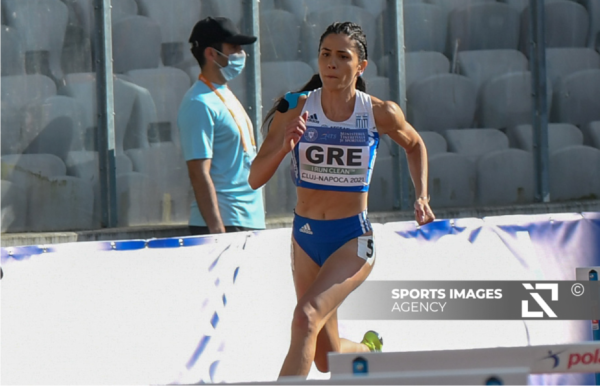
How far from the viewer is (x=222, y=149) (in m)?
7.33

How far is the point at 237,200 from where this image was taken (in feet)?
24.2

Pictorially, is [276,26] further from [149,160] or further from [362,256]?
[362,256]

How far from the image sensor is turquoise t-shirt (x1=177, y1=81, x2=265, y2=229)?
7.28 m

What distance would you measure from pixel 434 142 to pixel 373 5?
141 centimetres

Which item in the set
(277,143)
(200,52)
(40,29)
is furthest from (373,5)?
(277,143)

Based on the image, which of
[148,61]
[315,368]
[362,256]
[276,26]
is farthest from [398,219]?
[362,256]

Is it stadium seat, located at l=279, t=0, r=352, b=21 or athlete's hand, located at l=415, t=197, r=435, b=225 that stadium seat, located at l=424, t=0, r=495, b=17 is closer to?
stadium seat, located at l=279, t=0, r=352, b=21

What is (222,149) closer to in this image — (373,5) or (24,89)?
(24,89)

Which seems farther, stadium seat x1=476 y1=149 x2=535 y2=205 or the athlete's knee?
stadium seat x1=476 y1=149 x2=535 y2=205

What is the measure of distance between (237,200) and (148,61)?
223cm

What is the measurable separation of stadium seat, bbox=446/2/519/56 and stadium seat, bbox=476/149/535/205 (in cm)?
107

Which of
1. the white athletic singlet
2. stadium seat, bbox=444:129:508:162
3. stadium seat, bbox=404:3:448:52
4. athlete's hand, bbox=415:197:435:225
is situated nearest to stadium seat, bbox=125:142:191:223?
stadium seat, bbox=404:3:448:52

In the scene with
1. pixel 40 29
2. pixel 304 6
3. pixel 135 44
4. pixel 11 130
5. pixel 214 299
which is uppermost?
pixel 304 6

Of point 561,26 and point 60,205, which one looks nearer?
point 60,205
